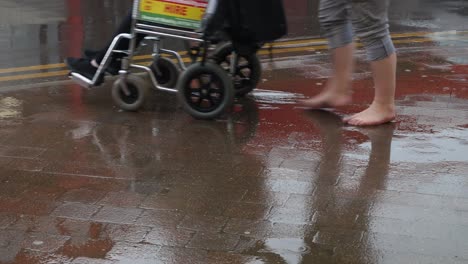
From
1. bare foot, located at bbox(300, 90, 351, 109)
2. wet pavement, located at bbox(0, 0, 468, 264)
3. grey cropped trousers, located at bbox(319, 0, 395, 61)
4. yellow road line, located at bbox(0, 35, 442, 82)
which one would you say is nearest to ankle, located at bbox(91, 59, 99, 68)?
wet pavement, located at bbox(0, 0, 468, 264)

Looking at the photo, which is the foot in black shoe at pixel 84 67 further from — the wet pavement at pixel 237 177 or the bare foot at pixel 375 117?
the bare foot at pixel 375 117

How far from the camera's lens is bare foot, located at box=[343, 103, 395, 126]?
230 inches

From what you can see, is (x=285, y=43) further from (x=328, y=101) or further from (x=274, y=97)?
(x=328, y=101)

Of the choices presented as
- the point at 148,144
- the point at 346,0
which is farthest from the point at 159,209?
the point at 346,0

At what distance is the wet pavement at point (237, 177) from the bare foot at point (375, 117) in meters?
→ 0.08

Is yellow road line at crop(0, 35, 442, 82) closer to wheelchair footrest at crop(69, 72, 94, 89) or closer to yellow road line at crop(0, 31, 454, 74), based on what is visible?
yellow road line at crop(0, 31, 454, 74)

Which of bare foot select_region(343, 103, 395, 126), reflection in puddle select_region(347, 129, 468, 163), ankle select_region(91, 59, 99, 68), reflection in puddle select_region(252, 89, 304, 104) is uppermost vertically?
ankle select_region(91, 59, 99, 68)

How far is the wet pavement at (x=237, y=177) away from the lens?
155 inches

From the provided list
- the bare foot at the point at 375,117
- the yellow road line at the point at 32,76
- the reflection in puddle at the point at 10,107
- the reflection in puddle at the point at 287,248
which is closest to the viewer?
the reflection in puddle at the point at 287,248

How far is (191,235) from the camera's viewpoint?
405cm

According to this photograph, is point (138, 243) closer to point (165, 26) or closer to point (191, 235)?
point (191, 235)

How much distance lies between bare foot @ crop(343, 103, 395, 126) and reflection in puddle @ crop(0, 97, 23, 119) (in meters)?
2.64

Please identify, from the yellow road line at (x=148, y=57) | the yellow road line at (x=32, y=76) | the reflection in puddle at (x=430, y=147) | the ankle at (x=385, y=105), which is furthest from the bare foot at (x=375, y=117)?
the yellow road line at (x=32, y=76)

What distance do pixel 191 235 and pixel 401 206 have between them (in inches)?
48.5
